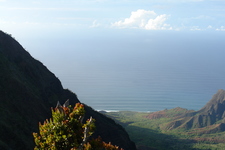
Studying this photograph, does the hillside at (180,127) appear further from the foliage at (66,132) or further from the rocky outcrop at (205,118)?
the foliage at (66,132)

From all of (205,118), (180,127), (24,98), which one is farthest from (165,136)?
(24,98)

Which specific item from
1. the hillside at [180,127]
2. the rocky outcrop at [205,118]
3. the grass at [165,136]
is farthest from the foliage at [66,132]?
the rocky outcrop at [205,118]

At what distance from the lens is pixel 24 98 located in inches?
1077

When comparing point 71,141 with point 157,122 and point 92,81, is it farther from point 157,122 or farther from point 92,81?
point 92,81

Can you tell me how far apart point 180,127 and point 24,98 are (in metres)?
82.5

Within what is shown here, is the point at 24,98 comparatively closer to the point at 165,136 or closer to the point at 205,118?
the point at 165,136

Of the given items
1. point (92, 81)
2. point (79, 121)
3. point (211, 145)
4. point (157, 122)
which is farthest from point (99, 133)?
point (92, 81)

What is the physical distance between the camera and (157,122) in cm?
10188

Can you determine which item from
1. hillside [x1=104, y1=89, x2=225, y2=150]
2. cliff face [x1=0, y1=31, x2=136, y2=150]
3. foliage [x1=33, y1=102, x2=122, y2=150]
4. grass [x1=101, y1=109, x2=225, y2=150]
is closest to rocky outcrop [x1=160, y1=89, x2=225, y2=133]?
hillside [x1=104, y1=89, x2=225, y2=150]

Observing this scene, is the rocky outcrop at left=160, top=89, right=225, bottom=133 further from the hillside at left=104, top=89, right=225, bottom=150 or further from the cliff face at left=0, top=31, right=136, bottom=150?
the cliff face at left=0, top=31, right=136, bottom=150

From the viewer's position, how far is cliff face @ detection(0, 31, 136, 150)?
2041 centimetres

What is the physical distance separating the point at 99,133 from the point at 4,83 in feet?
51.7

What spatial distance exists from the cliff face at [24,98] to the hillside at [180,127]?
1283 inches

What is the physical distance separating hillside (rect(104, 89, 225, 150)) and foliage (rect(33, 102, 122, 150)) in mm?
55623
